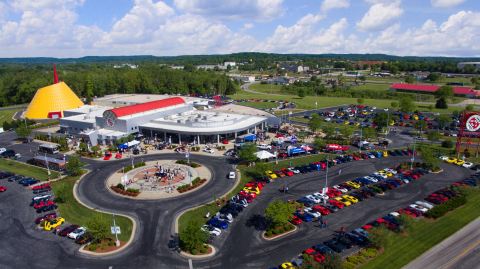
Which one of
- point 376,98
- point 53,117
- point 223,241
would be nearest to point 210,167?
point 223,241

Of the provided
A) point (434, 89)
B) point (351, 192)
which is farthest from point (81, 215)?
point (434, 89)

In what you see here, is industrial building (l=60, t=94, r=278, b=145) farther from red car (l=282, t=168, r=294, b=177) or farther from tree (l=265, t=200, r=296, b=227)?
tree (l=265, t=200, r=296, b=227)

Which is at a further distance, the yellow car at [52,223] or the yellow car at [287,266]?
the yellow car at [52,223]

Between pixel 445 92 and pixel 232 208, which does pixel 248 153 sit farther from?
pixel 445 92

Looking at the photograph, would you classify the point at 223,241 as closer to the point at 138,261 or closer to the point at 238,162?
the point at 138,261

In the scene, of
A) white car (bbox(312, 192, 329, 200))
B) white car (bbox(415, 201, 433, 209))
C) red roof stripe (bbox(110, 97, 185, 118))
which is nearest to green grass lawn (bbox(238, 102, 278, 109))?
red roof stripe (bbox(110, 97, 185, 118))

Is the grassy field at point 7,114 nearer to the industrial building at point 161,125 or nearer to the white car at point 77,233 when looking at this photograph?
the industrial building at point 161,125

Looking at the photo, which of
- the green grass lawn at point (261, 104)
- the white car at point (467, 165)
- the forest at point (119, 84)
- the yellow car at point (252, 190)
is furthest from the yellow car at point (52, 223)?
the forest at point (119, 84)
